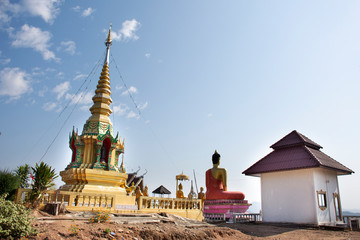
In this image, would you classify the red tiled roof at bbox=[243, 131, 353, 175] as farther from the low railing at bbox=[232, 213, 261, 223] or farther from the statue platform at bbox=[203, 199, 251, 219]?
the statue platform at bbox=[203, 199, 251, 219]

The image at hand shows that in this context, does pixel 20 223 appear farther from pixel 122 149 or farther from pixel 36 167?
pixel 122 149

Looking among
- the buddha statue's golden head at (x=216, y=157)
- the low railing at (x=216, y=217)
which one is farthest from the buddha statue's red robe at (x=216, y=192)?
the low railing at (x=216, y=217)

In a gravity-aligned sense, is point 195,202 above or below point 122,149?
below

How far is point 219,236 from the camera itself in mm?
12234

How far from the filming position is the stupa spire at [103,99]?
65.3ft

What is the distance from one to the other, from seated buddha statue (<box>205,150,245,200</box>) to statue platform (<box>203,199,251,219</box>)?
14.1 inches

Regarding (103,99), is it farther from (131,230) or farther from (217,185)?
(131,230)

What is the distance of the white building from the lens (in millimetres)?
18016

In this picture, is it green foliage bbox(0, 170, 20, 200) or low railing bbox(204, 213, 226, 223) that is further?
low railing bbox(204, 213, 226, 223)

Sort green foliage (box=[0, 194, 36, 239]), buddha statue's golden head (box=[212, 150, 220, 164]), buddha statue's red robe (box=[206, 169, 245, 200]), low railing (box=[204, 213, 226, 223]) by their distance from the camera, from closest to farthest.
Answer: green foliage (box=[0, 194, 36, 239]), low railing (box=[204, 213, 226, 223]), buddha statue's red robe (box=[206, 169, 245, 200]), buddha statue's golden head (box=[212, 150, 220, 164])

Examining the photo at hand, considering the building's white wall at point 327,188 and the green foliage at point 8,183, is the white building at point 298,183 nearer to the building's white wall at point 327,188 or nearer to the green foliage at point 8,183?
the building's white wall at point 327,188

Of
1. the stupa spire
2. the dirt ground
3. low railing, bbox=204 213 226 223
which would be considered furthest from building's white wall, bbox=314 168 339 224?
the stupa spire

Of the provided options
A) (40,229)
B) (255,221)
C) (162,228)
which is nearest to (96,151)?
(162,228)

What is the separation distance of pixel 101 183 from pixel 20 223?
1020 cm
